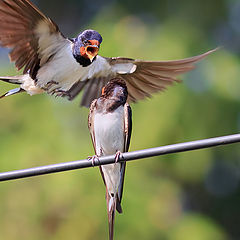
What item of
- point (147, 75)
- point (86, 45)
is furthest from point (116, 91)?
point (147, 75)

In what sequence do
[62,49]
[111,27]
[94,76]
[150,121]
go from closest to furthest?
[62,49] → [94,76] → [150,121] → [111,27]

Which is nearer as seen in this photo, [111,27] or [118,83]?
[118,83]

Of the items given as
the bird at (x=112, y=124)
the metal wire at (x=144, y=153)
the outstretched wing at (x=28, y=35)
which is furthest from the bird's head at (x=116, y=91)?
the metal wire at (x=144, y=153)

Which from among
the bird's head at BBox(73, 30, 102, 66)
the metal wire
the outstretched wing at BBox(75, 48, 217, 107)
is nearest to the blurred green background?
the outstretched wing at BBox(75, 48, 217, 107)

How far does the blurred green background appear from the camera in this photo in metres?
4.81

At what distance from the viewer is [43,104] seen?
520 centimetres

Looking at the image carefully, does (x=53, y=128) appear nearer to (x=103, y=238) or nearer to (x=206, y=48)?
(x=103, y=238)

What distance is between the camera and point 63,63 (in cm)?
349

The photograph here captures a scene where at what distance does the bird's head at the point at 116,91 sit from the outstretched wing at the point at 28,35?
34 centimetres

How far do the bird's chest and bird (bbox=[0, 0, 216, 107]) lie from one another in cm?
→ 32

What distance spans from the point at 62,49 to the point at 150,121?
70.2 inches

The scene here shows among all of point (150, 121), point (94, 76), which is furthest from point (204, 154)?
point (94, 76)

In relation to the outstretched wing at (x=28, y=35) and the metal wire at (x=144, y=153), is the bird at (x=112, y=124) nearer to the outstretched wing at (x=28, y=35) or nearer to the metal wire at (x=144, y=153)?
the outstretched wing at (x=28, y=35)

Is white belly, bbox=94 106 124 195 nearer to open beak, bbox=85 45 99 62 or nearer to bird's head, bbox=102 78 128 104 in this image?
bird's head, bbox=102 78 128 104
